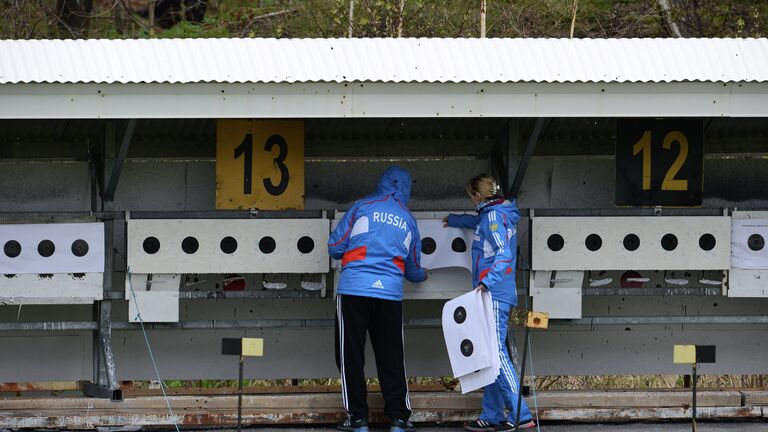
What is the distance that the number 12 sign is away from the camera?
8.23 metres

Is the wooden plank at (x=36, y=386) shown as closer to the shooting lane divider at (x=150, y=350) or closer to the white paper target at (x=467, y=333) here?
the shooting lane divider at (x=150, y=350)

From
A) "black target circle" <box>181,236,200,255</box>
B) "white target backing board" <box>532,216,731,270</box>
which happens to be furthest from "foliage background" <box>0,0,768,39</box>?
"black target circle" <box>181,236,200,255</box>

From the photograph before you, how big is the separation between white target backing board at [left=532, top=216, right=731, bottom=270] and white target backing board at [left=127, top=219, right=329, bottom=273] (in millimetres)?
1601

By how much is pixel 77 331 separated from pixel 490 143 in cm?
342

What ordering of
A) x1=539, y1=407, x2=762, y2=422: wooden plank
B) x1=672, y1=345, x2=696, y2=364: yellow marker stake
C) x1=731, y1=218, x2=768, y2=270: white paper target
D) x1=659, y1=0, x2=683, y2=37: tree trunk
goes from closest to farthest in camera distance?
x1=672, y1=345, x2=696, y2=364: yellow marker stake
x1=539, y1=407, x2=762, y2=422: wooden plank
x1=731, y1=218, x2=768, y2=270: white paper target
x1=659, y1=0, x2=683, y2=37: tree trunk

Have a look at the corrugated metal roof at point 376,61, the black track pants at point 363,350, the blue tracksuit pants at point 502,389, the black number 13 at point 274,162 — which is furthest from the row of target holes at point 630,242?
the black number 13 at point 274,162

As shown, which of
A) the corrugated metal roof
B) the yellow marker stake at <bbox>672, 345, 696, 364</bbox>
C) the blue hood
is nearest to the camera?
the yellow marker stake at <bbox>672, 345, 696, 364</bbox>

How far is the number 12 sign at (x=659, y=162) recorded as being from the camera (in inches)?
324

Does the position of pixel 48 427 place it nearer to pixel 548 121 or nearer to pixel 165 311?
pixel 165 311

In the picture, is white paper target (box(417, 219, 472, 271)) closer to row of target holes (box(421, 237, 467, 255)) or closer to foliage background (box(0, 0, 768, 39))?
row of target holes (box(421, 237, 467, 255))

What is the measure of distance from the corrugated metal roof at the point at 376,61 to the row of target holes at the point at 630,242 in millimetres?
1585

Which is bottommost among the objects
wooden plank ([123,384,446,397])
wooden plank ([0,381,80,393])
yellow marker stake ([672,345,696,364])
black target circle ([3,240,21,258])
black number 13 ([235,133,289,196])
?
wooden plank ([0,381,80,393])

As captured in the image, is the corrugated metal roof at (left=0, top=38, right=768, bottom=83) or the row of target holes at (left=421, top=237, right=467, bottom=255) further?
the row of target holes at (left=421, top=237, right=467, bottom=255)

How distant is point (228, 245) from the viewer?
8094 millimetres
